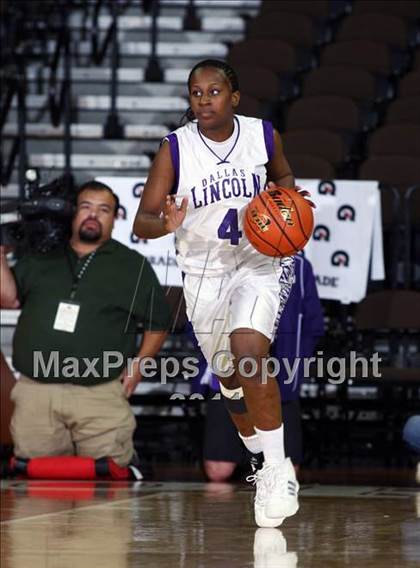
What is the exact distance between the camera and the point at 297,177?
8703mm

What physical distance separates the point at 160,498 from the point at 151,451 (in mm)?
2754

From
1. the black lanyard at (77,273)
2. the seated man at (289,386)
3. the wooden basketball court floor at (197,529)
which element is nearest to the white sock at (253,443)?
the wooden basketball court floor at (197,529)

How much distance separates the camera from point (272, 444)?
4848 millimetres

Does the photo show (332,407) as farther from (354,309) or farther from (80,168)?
(80,168)

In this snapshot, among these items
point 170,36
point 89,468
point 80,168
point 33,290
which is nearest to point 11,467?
point 89,468

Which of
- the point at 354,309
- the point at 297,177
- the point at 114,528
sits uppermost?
the point at 297,177

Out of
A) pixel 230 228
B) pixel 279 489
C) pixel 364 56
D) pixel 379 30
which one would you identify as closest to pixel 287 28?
pixel 379 30

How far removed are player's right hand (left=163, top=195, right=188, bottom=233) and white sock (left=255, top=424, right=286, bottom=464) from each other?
2.53ft

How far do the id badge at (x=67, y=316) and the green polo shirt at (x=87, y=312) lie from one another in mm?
18

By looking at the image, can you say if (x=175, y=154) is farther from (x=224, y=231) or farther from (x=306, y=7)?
(x=306, y=7)

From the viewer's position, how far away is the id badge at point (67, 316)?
23.3 feet

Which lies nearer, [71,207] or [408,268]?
[71,207]

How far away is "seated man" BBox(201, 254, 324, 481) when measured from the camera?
6.98 meters

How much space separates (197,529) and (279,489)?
1.05 feet
